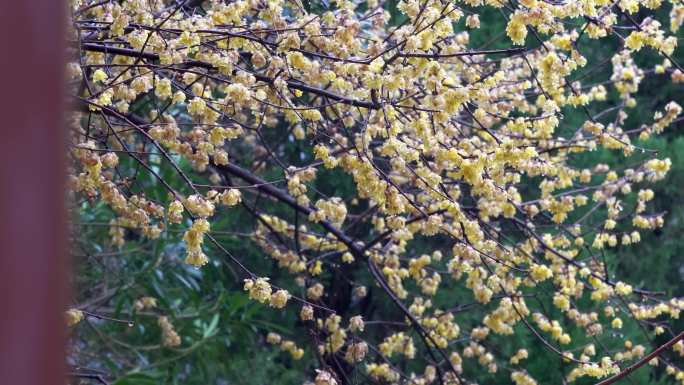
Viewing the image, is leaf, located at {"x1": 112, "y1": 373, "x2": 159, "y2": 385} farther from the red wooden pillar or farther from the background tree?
the red wooden pillar

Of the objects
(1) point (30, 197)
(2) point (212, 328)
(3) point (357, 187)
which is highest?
(1) point (30, 197)

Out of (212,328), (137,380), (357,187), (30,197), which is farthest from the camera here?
(212,328)

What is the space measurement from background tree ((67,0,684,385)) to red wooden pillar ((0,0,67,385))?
4.30 ft

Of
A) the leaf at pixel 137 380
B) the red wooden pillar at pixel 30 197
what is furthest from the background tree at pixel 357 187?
the red wooden pillar at pixel 30 197

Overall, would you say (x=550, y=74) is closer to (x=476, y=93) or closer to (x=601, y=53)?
(x=476, y=93)

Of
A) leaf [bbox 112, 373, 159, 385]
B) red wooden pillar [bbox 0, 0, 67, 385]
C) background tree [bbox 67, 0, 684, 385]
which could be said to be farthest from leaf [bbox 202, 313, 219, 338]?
red wooden pillar [bbox 0, 0, 67, 385]

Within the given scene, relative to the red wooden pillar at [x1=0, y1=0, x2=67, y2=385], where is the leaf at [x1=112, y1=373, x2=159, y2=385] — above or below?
below

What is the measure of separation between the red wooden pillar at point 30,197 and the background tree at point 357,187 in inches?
51.6

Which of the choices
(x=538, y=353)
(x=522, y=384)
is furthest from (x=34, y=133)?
(x=538, y=353)

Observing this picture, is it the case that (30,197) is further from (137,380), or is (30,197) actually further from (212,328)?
(212,328)

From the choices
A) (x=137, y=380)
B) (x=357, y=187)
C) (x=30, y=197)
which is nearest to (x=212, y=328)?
(x=137, y=380)

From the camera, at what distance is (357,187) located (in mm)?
3576

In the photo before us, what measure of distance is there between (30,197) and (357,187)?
3030mm

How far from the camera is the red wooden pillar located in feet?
1.80
